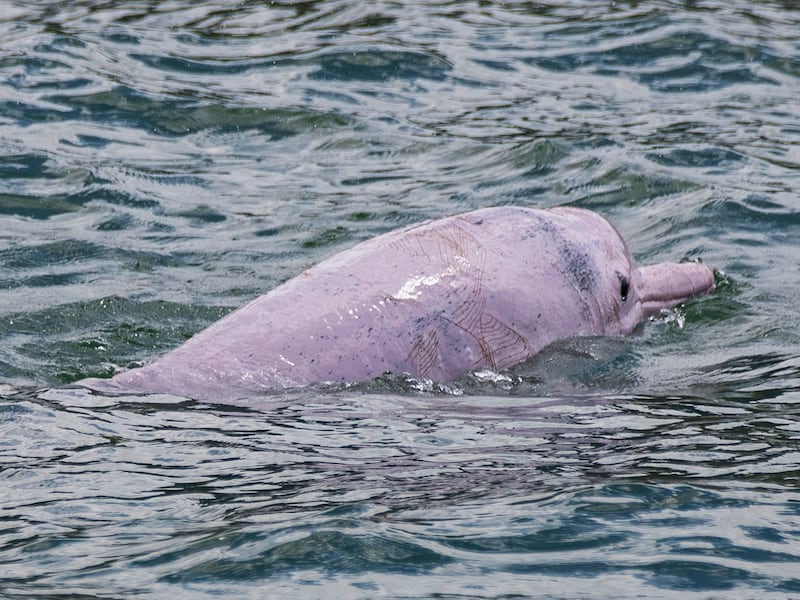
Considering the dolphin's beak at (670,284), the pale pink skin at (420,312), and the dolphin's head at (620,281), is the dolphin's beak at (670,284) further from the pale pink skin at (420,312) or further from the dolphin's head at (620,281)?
the pale pink skin at (420,312)

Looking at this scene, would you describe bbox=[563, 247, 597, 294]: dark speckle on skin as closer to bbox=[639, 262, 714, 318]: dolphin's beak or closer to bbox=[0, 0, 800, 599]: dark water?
bbox=[0, 0, 800, 599]: dark water

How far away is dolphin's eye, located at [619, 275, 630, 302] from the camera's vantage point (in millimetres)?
8734

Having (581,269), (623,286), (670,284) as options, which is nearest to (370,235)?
(670,284)

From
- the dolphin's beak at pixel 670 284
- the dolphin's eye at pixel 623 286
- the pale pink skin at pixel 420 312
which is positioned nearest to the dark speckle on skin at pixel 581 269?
the pale pink skin at pixel 420 312

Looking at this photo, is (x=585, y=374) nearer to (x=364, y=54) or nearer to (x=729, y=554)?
(x=729, y=554)

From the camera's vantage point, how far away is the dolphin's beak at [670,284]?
30.1 feet

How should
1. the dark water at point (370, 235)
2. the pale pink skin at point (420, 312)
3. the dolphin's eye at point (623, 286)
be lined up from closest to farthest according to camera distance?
the dark water at point (370, 235) → the pale pink skin at point (420, 312) → the dolphin's eye at point (623, 286)

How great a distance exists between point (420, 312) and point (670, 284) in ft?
8.22

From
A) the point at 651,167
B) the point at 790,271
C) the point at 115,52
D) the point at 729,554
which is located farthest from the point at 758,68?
the point at 729,554

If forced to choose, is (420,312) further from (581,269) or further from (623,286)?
(623,286)

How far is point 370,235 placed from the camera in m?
11.7

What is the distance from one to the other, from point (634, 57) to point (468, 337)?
9.59 meters

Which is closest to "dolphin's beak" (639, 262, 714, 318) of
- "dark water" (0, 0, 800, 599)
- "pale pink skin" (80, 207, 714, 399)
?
"dark water" (0, 0, 800, 599)

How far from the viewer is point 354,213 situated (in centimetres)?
1217
